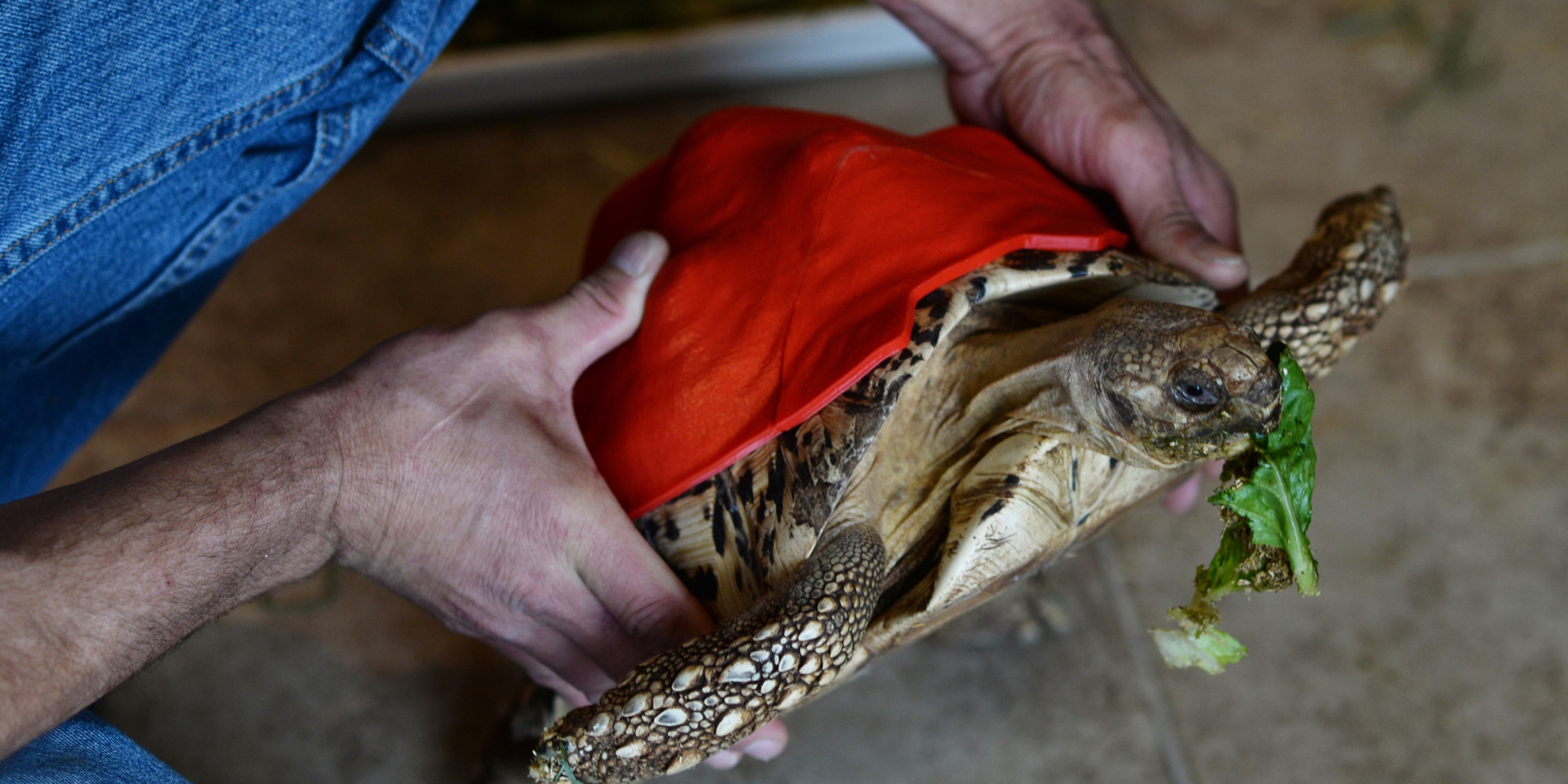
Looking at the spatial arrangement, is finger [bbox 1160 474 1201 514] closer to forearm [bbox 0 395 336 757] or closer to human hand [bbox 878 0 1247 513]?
human hand [bbox 878 0 1247 513]

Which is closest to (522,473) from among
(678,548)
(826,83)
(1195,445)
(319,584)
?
(678,548)

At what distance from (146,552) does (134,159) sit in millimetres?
731

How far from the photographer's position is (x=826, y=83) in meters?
3.95

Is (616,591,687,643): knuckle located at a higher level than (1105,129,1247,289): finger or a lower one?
lower

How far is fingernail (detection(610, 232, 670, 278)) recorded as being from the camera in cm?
185

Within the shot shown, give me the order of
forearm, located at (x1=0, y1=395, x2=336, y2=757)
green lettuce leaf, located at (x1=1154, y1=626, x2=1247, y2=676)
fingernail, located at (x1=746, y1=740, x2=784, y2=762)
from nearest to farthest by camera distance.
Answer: forearm, located at (x1=0, y1=395, x2=336, y2=757) → green lettuce leaf, located at (x1=1154, y1=626, x2=1247, y2=676) → fingernail, located at (x1=746, y1=740, x2=784, y2=762)

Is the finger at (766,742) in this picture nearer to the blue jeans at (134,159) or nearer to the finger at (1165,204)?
the blue jeans at (134,159)

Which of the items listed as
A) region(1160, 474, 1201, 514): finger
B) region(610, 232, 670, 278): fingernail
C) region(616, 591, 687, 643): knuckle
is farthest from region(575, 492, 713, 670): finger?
region(1160, 474, 1201, 514): finger

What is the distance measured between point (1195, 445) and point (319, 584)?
2.08 metres

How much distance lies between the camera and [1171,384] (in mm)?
1484

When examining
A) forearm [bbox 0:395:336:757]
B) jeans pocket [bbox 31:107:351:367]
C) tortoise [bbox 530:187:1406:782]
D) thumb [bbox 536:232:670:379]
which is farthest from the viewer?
jeans pocket [bbox 31:107:351:367]

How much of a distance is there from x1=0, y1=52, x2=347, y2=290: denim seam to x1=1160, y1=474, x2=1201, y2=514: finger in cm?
186

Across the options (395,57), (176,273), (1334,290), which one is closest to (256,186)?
(176,273)

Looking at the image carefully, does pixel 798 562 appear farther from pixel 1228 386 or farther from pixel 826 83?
pixel 826 83
